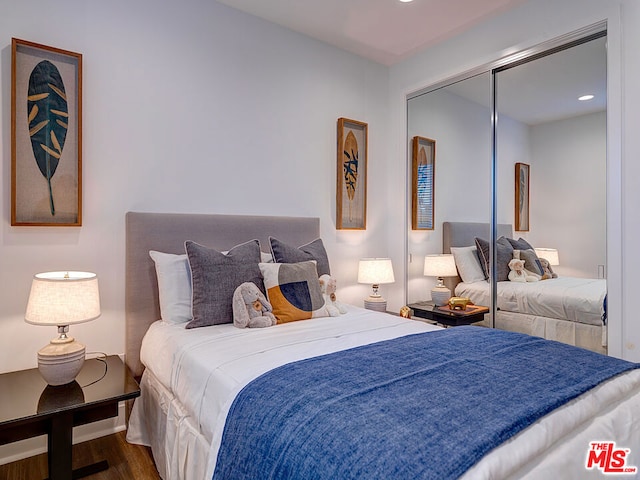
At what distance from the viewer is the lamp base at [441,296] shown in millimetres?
3211

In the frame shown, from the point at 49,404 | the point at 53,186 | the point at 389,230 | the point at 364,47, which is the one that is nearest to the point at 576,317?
the point at 389,230

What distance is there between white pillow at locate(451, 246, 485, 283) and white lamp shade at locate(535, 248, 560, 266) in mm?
432

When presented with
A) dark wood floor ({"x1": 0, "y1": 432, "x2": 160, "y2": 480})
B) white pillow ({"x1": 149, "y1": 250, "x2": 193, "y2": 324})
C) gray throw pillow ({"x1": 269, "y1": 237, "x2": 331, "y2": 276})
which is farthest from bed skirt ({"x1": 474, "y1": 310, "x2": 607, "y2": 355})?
dark wood floor ({"x1": 0, "y1": 432, "x2": 160, "y2": 480})

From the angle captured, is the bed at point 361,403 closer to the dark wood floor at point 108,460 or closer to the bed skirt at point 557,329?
the dark wood floor at point 108,460

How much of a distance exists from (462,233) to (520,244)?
44 cm

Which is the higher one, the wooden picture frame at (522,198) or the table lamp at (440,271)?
the wooden picture frame at (522,198)

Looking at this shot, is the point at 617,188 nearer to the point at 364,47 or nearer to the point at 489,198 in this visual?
the point at 489,198

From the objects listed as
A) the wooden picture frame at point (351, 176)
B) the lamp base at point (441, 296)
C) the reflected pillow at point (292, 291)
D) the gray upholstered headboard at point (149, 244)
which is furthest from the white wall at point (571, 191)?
the gray upholstered headboard at point (149, 244)

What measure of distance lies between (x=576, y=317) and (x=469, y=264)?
0.80 m

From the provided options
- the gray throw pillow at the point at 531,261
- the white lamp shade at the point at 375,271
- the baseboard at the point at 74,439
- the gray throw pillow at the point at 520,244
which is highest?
the gray throw pillow at the point at 520,244

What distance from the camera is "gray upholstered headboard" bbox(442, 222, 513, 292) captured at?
2.89 m

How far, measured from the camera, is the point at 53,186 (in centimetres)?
210

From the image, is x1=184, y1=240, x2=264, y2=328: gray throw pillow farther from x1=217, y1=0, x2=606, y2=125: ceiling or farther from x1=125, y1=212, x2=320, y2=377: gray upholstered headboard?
x1=217, y1=0, x2=606, y2=125: ceiling

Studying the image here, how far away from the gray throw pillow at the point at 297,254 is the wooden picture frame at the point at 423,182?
1.11m
